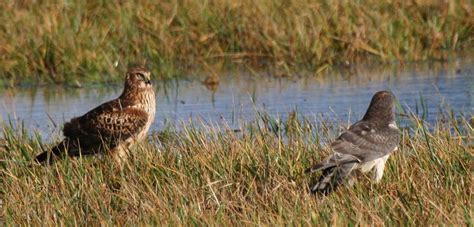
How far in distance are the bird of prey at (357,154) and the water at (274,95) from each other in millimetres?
3362

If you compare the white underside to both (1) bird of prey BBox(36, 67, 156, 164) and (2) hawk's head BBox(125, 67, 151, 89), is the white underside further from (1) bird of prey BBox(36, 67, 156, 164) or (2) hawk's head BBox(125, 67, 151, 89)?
(2) hawk's head BBox(125, 67, 151, 89)

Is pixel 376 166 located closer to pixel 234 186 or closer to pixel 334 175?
pixel 334 175

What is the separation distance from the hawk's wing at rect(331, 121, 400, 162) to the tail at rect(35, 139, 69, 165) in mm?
2272

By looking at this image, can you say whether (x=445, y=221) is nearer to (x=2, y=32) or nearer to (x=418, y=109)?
(x=418, y=109)

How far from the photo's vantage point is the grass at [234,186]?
A: 23.0 ft

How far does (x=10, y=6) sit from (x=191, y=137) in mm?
7579

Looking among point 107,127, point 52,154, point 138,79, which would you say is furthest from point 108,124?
point 52,154

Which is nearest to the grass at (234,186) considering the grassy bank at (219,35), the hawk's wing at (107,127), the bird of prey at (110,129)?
the bird of prey at (110,129)

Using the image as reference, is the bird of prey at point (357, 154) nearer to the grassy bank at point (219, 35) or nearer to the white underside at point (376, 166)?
the white underside at point (376, 166)

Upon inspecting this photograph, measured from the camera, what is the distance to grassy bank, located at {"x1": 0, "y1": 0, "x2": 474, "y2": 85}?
1499 cm

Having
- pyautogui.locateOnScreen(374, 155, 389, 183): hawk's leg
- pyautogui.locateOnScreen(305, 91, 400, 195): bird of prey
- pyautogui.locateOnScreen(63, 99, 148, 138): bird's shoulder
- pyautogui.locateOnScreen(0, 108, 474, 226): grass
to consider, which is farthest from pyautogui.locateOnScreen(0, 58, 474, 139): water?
pyautogui.locateOnScreen(374, 155, 389, 183): hawk's leg

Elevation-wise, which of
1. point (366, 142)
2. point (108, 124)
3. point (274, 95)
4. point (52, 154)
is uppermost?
point (366, 142)

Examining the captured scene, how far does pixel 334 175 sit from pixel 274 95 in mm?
5934

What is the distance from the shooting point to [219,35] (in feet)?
51.6
